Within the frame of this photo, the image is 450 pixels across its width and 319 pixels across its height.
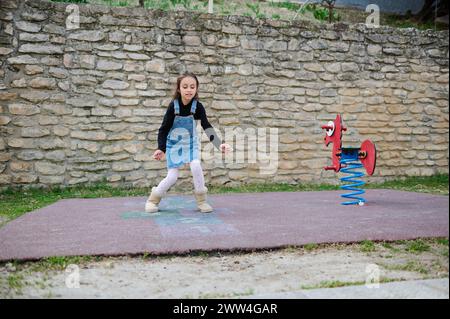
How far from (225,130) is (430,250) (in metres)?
4.51

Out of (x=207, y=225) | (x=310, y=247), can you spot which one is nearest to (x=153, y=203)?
(x=207, y=225)

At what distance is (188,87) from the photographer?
14.7 feet

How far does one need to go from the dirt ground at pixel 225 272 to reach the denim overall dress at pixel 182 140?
5.25 feet

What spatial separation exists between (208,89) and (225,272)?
4819 mm

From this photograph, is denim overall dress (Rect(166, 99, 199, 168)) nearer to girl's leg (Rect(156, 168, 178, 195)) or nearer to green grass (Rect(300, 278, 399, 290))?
girl's leg (Rect(156, 168, 178, 195))

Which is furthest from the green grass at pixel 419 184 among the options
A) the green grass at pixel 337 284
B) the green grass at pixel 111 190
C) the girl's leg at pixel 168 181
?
the green grass at pixel 337 284

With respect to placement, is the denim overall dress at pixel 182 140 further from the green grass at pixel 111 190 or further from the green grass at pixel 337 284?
the green grass at pixel 337 284

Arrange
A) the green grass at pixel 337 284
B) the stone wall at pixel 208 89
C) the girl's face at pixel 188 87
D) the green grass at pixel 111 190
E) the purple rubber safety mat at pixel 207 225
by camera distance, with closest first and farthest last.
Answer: the green grass at pixel 337 284
the purple rubber safety mat at pixel 207 225
the girl's face at pixel 188 87
the green grass at pixel 111 190
the stone wall at pixel 208 89

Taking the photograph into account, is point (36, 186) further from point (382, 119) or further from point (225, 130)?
point (382, 119)

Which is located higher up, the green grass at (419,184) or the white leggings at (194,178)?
the white leggings at (194,178)

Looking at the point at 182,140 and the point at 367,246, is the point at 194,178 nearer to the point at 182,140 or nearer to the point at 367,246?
the point at 182,140

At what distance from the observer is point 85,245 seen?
329 cm

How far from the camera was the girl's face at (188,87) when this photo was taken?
4.45 meters

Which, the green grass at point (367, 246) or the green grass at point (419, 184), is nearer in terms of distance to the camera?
the green grass at point (367, 246)
